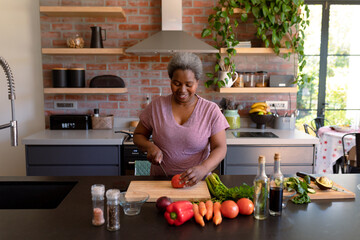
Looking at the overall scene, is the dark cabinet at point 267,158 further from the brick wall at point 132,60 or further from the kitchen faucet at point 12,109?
the kitchen faucet at point 12,109

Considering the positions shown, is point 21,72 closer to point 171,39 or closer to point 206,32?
point 171,39

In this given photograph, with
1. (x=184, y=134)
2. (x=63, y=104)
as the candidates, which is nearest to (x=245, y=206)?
(x=184, y=134)

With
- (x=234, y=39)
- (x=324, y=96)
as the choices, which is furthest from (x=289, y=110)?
(x=324, y=96)

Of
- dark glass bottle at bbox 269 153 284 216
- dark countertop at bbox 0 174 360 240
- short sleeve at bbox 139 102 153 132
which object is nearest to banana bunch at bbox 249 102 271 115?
short sleeve at bbox 139 102 153 132

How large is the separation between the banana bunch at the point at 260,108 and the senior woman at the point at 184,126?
167cm

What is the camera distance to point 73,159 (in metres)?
2.98

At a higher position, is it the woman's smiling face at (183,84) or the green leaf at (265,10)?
the green leaf at (265,10)

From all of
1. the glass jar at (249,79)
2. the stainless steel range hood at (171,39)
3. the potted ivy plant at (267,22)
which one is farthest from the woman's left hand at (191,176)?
the glass jar at (249,79)

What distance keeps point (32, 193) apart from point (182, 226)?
3.10ft

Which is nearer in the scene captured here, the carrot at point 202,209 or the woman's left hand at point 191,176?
the carrot at point 202,209

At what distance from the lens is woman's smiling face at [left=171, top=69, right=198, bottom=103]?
178 centimetres

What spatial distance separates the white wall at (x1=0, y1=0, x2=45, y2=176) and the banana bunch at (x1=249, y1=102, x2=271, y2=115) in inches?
93.8

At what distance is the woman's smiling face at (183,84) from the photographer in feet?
5.83

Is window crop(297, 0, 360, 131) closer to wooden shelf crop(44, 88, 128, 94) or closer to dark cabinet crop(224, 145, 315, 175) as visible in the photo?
dark cabinet crop(224, 145, 315, 175)
